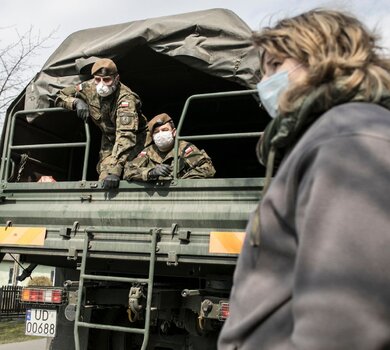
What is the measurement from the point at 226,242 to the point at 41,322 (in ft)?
6.49

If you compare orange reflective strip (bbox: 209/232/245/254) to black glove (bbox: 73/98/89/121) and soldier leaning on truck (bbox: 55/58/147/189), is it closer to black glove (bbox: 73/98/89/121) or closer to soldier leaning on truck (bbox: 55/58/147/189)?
soldier leaning on truck (bbox: 55/58/147/189)

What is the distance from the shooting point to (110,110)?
521 cm

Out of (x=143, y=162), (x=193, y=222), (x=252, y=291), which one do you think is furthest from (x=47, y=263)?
(x=252, y=291)

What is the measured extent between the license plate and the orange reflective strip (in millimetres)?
1711

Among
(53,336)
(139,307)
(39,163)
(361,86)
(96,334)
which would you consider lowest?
(96,334)

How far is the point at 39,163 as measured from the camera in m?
5.80

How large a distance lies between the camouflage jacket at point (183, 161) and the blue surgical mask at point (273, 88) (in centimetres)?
306

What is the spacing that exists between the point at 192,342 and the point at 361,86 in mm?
4087

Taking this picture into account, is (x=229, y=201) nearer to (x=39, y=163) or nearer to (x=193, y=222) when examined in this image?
(x=193, y=222)

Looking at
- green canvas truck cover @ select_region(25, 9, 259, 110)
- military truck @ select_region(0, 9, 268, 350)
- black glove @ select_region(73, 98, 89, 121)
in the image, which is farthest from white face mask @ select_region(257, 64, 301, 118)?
black glove @ select_region(73, 98, 89, 121)

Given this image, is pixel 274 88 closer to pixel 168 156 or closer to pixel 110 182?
pixel 110 182

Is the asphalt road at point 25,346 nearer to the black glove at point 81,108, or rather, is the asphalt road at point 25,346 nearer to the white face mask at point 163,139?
the black glove at point 81,108

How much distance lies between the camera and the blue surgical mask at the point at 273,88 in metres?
1.46

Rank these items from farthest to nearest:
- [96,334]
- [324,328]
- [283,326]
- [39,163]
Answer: [39,163] < [96,334] < [283,326] < [324,328]
